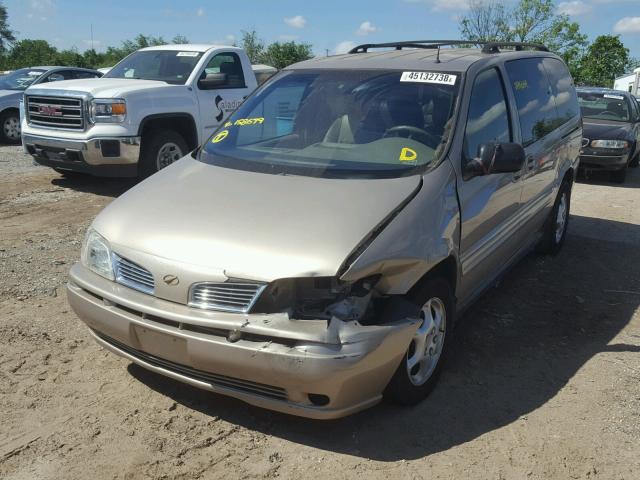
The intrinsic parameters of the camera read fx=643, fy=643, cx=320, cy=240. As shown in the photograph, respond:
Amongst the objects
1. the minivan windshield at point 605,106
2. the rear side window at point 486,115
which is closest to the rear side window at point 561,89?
the rear side window at point 486,115

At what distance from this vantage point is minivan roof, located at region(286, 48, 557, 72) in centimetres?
421

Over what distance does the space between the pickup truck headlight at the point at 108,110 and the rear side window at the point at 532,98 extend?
4.91 meters

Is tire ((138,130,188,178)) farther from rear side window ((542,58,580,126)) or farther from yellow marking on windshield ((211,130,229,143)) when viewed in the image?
rear side window ((542,58,580,126))

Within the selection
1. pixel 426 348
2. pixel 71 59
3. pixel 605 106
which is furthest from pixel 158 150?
pixel 71 59

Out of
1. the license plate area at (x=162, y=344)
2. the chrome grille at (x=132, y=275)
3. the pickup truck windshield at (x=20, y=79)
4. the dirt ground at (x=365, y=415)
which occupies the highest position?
the pickup truck windshield at (x=20, y=79)

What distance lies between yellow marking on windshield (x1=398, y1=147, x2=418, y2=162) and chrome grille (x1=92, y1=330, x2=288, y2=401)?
154 cm

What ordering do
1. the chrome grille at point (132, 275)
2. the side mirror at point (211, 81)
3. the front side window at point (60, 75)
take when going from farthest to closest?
the front side window at point (60, 75) → the side mirror at point (211, 81) → the chrome grille at point (132, 275)

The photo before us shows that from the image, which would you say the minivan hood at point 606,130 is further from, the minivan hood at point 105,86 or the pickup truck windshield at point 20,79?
the pickup truck windshield at point 20,79

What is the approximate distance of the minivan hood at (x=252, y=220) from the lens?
292cm

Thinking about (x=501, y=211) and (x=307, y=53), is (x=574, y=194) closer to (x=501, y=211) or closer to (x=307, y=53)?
(x=501, y=211)

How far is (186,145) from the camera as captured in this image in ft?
29.3

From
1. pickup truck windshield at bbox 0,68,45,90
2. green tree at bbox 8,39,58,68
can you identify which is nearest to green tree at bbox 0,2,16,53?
green tree at bbox 8,39,58,68

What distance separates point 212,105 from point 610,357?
21.1ft

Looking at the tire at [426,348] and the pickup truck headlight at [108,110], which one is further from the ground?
the pickup truck headlight at [108,110]
